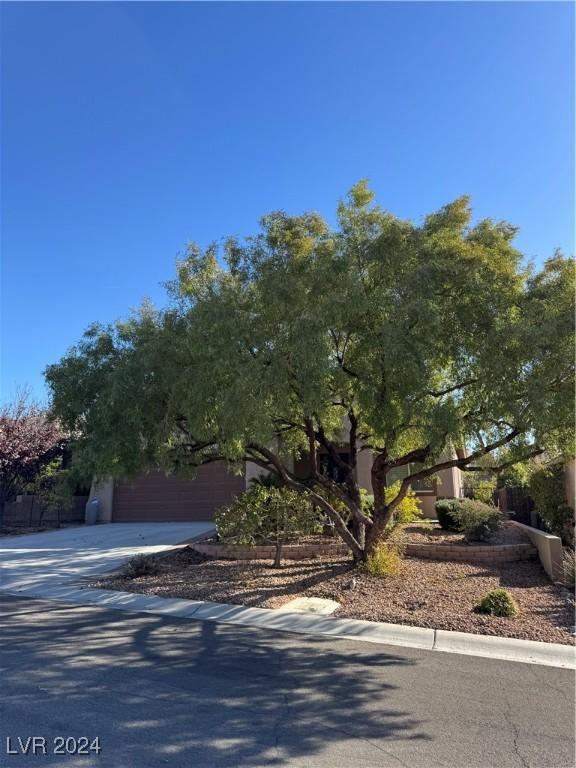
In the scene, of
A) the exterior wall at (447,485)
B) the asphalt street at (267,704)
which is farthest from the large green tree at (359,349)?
the exterior wall at (447,485)

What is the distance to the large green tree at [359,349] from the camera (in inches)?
277

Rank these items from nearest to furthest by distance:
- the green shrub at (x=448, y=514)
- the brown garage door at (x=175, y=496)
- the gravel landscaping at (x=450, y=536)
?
the gravel landscaping at (x=450, y=536) → the green shrub at (x=448, y=514) → the brown garage door at (x=175, y=496)

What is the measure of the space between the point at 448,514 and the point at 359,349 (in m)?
8.22

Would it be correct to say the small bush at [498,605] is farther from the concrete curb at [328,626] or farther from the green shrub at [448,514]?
the green shrub at [448,514]

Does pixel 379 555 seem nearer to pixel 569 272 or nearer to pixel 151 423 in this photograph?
pixel 151 423

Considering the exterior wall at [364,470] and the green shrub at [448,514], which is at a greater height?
the exterior wall at [364,470]

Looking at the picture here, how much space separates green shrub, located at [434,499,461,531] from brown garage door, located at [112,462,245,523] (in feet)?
25.5

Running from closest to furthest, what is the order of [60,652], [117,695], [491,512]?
[117,695] < [60,652] < [491,512]

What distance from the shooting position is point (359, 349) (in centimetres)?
760

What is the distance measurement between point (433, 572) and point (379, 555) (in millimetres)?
1324

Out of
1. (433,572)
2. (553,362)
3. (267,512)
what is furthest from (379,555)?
(553,362)

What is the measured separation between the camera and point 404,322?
23.4ft

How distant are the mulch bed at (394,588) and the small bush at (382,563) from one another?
13cm

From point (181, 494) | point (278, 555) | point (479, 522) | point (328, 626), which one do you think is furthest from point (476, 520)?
point (181, 494)
